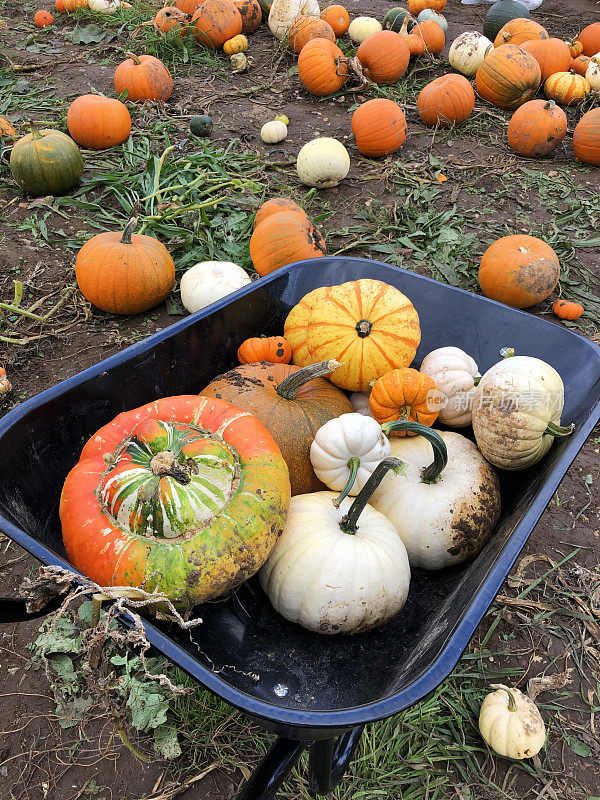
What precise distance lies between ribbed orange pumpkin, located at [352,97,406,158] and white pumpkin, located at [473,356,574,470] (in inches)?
142

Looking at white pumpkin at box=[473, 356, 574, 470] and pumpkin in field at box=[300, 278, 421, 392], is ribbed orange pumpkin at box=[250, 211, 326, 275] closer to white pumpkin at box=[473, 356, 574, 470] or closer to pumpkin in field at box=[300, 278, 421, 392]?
pumpkin in field at box=[300, 278, 421, 392]

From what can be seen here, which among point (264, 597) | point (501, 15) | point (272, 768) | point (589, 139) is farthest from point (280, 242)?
point (501, 15)

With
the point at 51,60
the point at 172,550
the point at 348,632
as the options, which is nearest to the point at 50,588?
the point at 172,550

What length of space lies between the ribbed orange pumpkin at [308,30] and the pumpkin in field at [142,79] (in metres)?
1.60

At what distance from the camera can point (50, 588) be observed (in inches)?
48.6

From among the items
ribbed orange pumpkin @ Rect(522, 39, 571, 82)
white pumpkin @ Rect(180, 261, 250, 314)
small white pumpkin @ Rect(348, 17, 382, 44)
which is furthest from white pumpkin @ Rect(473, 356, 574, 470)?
small white pumpkin @ Rect(348, 17, 382, 44)

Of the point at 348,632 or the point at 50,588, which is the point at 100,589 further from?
the point at 348,632

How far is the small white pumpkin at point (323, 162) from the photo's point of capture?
4.48 m

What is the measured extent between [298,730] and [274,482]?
0.54m

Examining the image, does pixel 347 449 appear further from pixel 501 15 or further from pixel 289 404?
pixel 501 15

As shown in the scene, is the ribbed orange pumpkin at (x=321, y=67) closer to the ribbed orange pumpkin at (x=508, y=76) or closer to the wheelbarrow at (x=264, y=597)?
the ribbed orange pumpkin at (x=508, y=76)

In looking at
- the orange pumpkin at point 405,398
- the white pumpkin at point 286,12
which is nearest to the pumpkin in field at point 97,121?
the white pumpkin at point 286,12

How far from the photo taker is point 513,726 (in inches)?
74.9

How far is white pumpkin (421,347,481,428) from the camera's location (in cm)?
208
